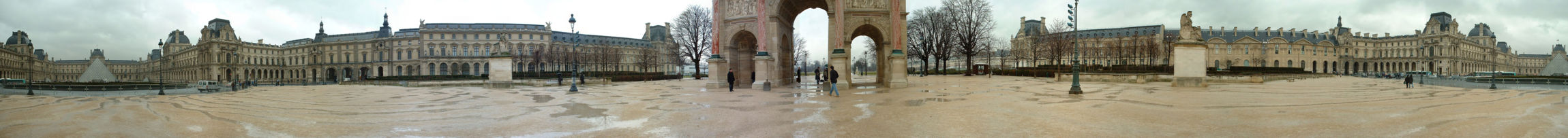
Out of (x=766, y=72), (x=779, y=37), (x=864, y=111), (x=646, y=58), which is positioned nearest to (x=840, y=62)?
(x=766, y=72)

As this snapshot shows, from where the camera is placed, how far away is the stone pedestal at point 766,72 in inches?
855

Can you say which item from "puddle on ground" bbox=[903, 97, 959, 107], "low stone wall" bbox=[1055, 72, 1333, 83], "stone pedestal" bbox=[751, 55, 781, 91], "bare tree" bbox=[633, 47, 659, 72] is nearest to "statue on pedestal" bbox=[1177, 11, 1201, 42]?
"low stone wall" bbox=[1055, 72, 1333, 83]

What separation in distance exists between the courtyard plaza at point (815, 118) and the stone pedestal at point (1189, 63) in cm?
913

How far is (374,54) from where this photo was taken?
105938 mm

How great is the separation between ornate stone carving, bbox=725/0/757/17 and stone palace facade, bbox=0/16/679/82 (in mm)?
51324

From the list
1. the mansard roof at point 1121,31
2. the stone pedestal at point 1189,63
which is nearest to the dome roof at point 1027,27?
the mansard roof at point 1121,31

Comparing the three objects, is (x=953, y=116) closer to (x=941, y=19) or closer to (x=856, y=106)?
(x=856, y=106)

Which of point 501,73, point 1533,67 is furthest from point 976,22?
point 1533,67

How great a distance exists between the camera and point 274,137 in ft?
25.0

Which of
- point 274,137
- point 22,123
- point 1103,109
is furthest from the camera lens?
point 1103,109

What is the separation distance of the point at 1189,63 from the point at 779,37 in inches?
551

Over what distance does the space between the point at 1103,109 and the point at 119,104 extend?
52.0 feet

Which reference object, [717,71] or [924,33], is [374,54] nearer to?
[924,33]

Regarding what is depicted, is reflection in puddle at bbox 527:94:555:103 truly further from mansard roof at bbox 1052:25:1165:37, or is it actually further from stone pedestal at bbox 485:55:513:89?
mansard roof at bbox 1052:25:1165:37
